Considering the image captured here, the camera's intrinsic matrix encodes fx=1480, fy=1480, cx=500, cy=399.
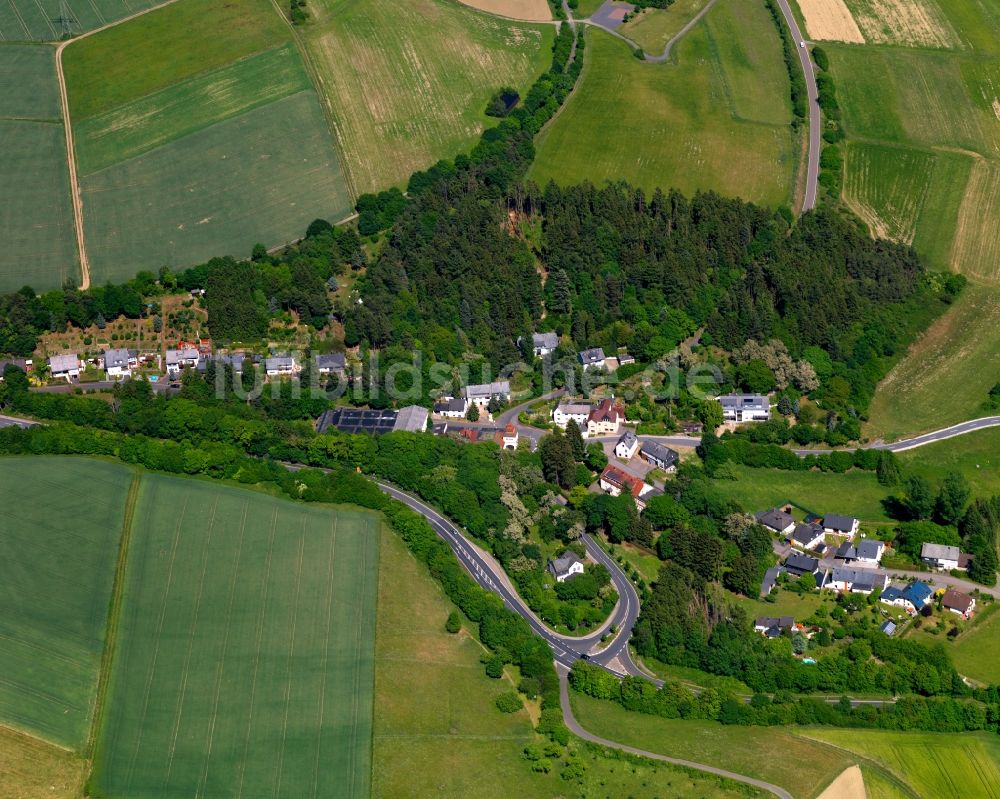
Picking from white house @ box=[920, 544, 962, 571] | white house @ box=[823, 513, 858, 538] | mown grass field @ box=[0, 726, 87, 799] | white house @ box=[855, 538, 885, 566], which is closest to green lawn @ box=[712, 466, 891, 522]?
white house @ box=[823, 513, 858, 538]

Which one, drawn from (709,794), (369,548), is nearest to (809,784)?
(709,794)

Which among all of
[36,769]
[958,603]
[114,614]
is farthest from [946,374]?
[36,769]

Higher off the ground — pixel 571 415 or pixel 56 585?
pixel 56 585

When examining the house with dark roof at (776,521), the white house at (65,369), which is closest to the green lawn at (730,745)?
the house with dark roof at (776,521)

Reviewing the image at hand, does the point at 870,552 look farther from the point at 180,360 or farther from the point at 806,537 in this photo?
the point at 180,360

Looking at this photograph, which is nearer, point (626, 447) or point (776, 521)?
point (776, 521)

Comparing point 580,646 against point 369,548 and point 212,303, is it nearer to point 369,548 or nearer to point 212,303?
point 369,548
